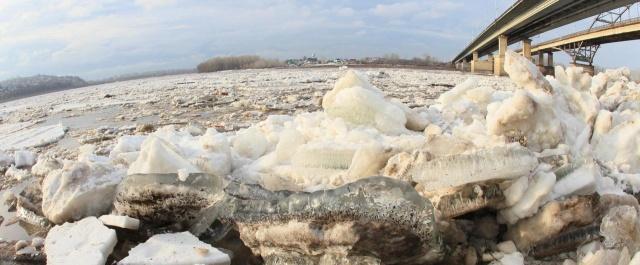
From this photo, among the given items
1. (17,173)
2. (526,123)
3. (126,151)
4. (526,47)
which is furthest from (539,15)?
(17,173)

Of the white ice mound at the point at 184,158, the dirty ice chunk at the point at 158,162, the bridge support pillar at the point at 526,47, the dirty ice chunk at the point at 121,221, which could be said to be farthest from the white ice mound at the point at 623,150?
the bridge support pillar at the point at 526,47

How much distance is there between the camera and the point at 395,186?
2.34 meters

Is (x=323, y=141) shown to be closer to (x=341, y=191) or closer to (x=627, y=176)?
(x=341, y=191)

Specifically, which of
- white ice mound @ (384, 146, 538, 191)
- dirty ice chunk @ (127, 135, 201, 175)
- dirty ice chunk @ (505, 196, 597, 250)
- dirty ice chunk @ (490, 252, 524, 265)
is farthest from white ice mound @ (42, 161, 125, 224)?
dirty ice chunk @ (505, 196, 597, 250)

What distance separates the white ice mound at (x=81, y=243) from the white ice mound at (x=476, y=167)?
5.56 ft

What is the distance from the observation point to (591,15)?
21.2 m

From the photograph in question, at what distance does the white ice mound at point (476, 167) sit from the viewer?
2529mm

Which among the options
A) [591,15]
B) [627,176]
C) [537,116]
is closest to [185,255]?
[537,116]

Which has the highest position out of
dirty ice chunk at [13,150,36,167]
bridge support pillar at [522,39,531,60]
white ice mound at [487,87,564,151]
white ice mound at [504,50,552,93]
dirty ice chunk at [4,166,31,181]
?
bridge support pillar at [522,39,531,60]

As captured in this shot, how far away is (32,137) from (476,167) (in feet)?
22.8

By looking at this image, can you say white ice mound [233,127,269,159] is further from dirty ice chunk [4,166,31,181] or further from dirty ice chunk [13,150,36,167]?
dirty ice chunk [13,150,36,167]

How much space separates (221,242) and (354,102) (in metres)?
1.58

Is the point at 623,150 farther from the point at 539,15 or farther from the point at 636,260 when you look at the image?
the point at 539,15

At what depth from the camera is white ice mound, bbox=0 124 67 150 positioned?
6.61 meters
